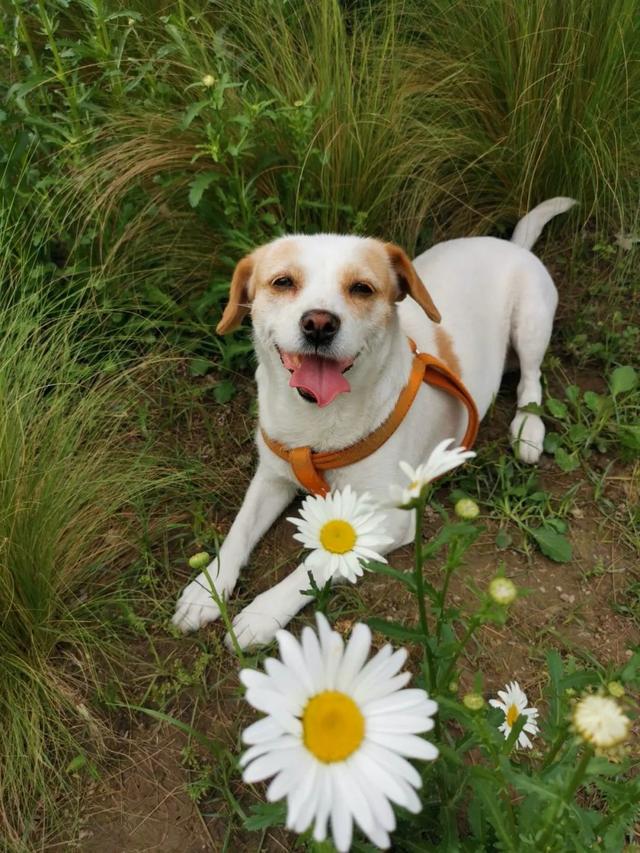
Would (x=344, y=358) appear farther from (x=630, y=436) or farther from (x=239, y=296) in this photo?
(x=630, y=436)

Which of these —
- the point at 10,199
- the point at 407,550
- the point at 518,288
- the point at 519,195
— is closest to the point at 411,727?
the point at 407,550

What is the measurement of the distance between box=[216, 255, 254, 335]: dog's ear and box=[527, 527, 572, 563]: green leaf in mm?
Answer: 1358

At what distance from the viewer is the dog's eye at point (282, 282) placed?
2.04 metres

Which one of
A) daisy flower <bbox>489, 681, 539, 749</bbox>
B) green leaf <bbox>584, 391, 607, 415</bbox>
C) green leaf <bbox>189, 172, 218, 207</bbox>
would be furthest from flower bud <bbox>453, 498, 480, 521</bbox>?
green leaf <bbox>584, 391, 607, 415</bbox>

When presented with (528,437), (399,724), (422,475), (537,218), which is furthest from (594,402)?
(399,724)

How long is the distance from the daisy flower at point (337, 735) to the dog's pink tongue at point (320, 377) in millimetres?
1115

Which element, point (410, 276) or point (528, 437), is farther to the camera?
point (528, 437)

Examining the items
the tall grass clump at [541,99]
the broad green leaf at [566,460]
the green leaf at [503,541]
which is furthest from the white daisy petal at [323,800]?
the tall grass clump at [541,99]

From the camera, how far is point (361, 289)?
6.72 feet

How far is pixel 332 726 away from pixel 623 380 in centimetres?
249

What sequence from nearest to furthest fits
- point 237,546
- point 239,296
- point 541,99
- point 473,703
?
point 473,703, point 239,296, point 237,546, point 541,99

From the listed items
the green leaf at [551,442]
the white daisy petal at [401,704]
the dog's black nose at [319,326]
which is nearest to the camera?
the white daisy petal at [401,704]

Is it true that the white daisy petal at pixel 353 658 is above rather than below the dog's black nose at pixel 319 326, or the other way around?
above

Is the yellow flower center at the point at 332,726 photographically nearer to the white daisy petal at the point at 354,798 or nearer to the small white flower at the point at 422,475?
the white daisy petal at the point at 354,798
